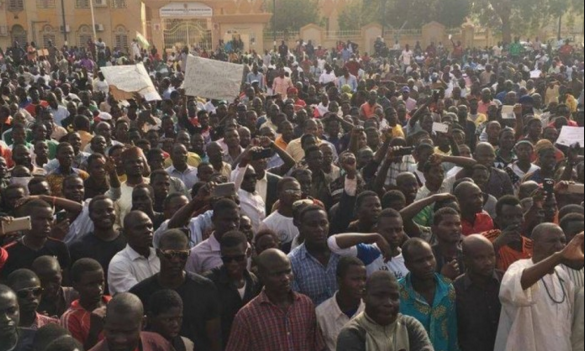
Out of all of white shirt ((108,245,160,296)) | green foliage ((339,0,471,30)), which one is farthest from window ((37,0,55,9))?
white shirt ((108,245,160,296))

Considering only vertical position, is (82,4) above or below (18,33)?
above

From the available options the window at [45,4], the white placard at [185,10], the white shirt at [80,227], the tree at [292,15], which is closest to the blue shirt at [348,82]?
the white shirt at [80,227]

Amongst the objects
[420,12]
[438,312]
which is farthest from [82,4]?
[438,312]

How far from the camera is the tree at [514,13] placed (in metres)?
37.2

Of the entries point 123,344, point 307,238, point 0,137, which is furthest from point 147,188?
point 0,137

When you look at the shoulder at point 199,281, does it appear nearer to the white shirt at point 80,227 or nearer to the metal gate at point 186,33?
the white shirt at point 80,227

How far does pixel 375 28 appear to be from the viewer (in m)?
43.2

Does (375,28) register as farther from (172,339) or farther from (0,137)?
(172,339)

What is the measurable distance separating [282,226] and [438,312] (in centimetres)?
193

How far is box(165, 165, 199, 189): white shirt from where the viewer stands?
770 centimetres

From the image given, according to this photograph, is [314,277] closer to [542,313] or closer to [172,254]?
[172,254]

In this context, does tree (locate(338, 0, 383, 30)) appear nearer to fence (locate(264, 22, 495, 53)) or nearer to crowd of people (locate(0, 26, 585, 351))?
fence (locate(264, 22, 495, 53))

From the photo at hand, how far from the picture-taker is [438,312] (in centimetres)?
431

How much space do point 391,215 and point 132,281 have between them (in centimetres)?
167
